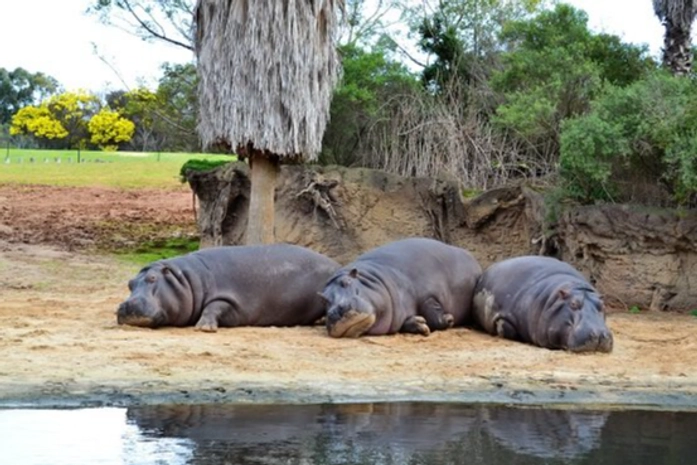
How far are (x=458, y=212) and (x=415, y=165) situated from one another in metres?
1.86

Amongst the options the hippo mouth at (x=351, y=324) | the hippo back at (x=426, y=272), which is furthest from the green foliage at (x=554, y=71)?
the hippo mouth at (x=351, y=324)

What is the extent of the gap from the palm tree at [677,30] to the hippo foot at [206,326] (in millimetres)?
9182

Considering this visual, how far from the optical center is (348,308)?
11578 millimetres

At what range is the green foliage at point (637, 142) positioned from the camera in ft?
46.3

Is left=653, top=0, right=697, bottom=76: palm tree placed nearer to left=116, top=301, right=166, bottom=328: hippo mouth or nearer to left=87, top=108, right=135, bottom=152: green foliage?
left=116, top=301, right=166, bottom=328: hippo mouth

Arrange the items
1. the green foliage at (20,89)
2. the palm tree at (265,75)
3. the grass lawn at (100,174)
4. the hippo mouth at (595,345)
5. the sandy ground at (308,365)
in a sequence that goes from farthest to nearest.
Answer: the green foliage at (20,89) < the grass lawn at (100,174) < the palm tree at (265,75) < the hippo mouth at (595,345) < the sandy ground at (308,365)

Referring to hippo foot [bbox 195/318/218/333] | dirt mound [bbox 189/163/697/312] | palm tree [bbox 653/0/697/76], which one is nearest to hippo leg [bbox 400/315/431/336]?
hippo foot [bbox 195/318/218/333]

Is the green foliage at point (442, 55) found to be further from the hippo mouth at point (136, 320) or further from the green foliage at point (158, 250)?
the hippo mouth at point (136, 320)

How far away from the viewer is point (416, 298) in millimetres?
12414

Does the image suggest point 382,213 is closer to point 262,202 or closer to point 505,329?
point 262,202

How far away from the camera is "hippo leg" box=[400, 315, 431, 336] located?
39.8ft

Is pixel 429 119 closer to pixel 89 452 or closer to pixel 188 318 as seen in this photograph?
pixel 188 318

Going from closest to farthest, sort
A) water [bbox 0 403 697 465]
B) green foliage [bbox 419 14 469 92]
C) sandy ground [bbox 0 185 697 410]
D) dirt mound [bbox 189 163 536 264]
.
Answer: water [bbox 0 403 697 465], sandy ground [bbox 0 185 697 410], dirt mound [bbox 189 163 536 264], green foliage [bbox 419 14 469 92]

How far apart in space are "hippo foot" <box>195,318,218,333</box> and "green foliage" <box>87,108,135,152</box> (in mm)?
55232
